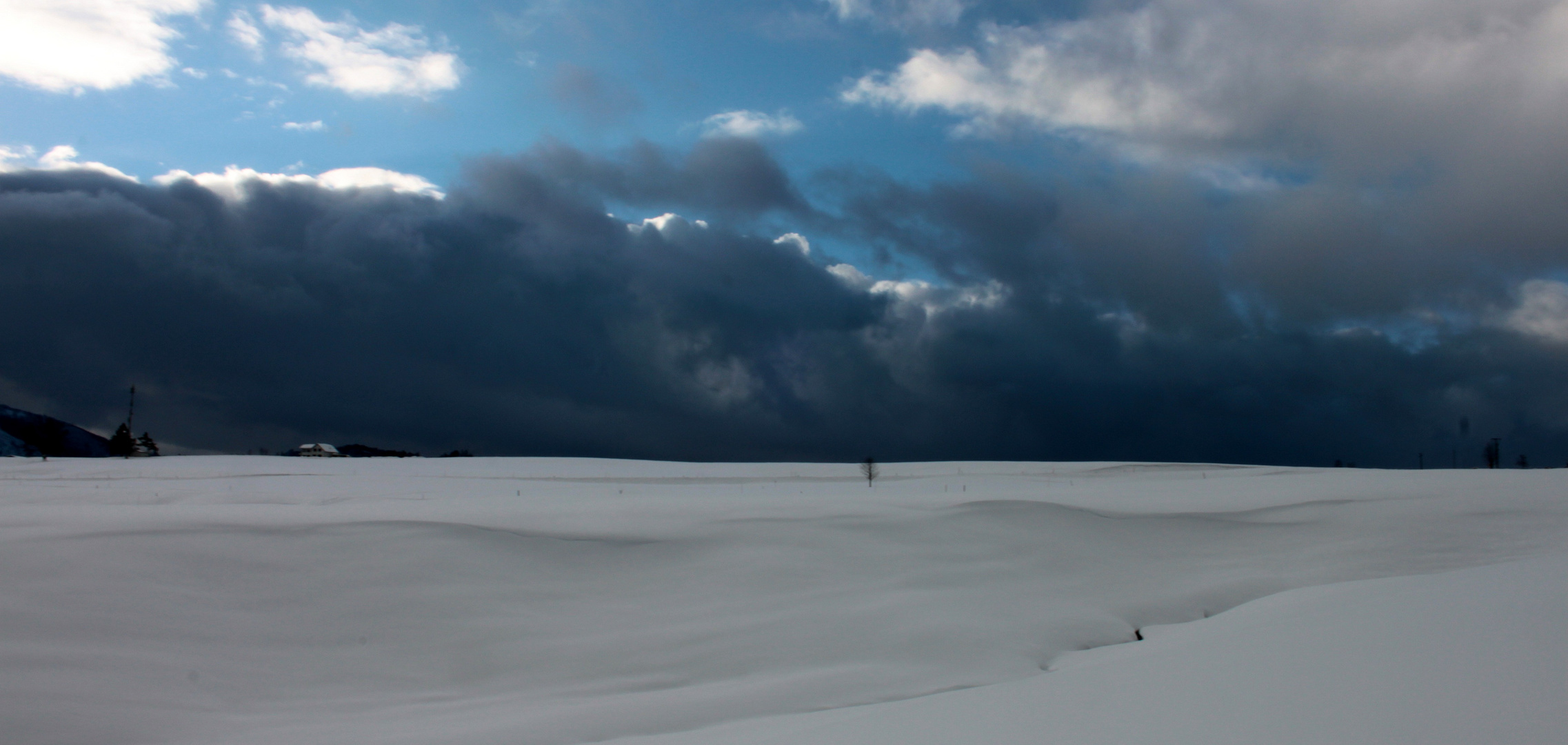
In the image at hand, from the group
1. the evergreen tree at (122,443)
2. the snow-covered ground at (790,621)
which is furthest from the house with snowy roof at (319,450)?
the snow-covered ground at (790,621)

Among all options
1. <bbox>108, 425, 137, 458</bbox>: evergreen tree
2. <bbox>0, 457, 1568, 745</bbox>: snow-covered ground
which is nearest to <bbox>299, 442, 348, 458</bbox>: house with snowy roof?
<bbox>108, 425, 137, 458</bbox>: evergreen tree

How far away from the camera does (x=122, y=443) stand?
142 feet

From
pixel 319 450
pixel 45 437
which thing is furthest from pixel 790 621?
pixel 45 437

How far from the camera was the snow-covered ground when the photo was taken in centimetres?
540

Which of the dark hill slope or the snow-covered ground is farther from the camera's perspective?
the dark hill slope

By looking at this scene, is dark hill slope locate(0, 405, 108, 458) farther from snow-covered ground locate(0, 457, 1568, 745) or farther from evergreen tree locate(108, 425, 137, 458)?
snow-covered ground locate(0, 457, 1568, 745)

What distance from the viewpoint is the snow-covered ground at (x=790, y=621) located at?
5.40 metres

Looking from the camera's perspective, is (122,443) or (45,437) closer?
(122,443)

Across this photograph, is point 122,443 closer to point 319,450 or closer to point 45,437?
point 319,450

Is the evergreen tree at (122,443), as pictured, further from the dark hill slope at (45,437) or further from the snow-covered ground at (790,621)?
the snow-covered ground at (790,621)

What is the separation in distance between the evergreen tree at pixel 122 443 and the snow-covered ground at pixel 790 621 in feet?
99.5

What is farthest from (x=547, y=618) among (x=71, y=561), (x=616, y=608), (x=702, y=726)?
(x=71, y=561)

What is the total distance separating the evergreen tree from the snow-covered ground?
99.5ft

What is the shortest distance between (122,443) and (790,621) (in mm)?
47837
